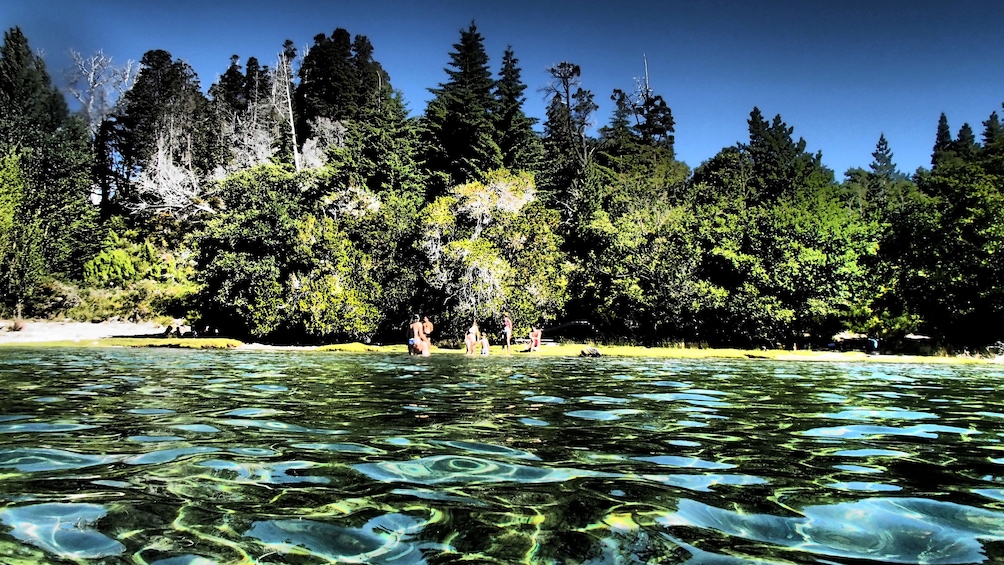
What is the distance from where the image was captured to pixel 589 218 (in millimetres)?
37844

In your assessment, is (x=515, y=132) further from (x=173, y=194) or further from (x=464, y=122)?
(x=173, y=194)

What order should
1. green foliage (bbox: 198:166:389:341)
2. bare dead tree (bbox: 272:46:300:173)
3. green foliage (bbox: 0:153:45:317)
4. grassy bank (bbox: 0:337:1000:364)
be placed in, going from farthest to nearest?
bare dead tree (bbox: 272:46:300:173) → green foliage (bbox: 0:153:45:317) → green foliage (bbox: 198:166:389:341) → grassy bank (bbox: 0:337:1000:364)

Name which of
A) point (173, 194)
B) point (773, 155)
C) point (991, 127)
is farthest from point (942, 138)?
point (173, 194)

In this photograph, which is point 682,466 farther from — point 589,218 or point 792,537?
point 589,218

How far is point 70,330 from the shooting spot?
32.7 m

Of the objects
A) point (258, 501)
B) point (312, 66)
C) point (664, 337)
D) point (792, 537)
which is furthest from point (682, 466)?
point (312, 66)

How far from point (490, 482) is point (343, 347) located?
24.6 m

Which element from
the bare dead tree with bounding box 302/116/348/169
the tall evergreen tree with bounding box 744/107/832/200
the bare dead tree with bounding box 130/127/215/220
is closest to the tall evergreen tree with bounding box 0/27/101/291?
the bare dead tree with bounding box 130/127/215/220

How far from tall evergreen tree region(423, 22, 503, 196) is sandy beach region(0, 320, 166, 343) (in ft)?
70.0

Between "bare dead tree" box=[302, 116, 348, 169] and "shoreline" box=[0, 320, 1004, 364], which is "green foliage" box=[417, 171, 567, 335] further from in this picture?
"bare dead tree" box=[302, 116, 348, 169]

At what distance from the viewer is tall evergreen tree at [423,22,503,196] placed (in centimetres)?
4238

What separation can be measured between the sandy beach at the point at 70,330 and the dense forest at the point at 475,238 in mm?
1683

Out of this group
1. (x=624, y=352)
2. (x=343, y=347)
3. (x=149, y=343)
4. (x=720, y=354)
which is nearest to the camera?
(x=720, y=354)

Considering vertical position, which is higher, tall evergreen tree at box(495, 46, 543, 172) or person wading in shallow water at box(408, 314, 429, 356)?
tall evergreen tree at box(495, 46, 543, 172)
